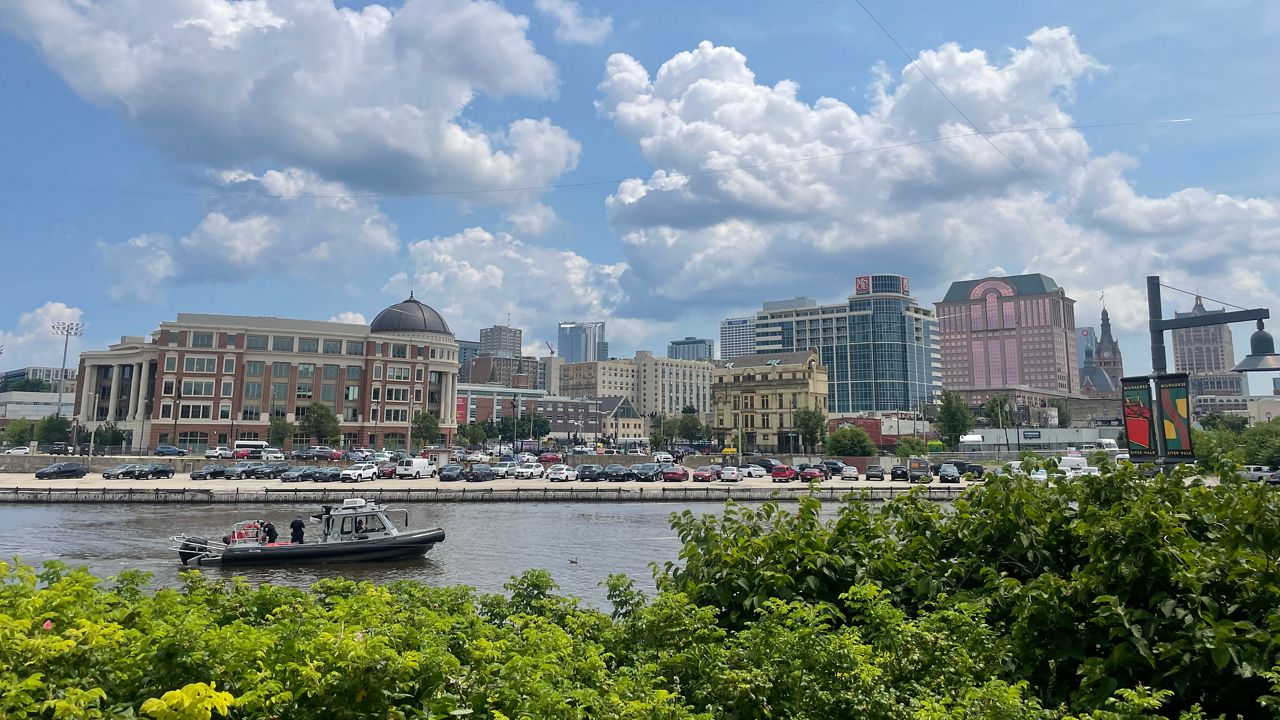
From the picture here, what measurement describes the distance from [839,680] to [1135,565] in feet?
8.51

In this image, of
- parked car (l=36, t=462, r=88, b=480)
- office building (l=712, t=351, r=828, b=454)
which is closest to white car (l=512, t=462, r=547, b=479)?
parked car (l=36, t=462, r=88, b=480)

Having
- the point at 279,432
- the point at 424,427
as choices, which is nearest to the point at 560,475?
the point at 424,427

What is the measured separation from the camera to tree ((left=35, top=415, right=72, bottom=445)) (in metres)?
119

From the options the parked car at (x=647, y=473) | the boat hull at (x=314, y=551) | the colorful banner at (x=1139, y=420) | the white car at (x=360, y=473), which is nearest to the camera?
the colorful banner at (x=1139, y=420)

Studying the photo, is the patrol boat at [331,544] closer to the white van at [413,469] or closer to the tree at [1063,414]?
the white van at [413,469]

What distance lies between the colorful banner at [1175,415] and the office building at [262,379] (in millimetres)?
105640

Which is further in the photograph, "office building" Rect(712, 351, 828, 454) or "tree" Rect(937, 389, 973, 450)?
"office building" Rect(712, 351, 828, 454)

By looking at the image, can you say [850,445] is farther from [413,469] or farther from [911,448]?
[413,469]

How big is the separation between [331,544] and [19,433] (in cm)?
12707

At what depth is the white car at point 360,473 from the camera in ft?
222

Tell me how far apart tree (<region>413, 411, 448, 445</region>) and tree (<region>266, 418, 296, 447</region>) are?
17.8 meters

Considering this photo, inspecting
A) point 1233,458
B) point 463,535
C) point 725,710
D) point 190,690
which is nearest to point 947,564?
point 1233,458

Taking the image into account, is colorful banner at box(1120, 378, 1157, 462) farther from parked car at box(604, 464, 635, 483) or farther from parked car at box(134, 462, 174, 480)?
parked car at box(134, 462, 174, 480)

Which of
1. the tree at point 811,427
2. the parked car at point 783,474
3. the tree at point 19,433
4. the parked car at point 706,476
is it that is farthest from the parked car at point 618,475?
the tree at point 19,433
